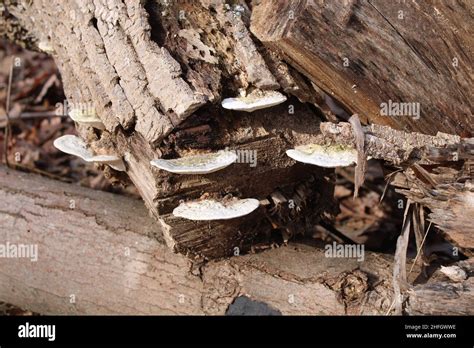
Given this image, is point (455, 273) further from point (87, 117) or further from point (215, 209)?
point (87, 117)

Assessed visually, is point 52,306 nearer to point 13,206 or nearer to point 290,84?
point 13,206

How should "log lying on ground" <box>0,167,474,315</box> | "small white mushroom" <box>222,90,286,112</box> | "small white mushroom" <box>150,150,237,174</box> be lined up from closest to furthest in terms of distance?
"small white mushroom" <box>150,150,237,174</box> → "small white mushroom" <box>222,90,286,112</box> → "log lying on ground" <box>0,167,474,315</box>

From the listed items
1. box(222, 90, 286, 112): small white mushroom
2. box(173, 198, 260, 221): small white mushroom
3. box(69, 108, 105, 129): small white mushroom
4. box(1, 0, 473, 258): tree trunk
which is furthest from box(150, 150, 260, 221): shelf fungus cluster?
box(69, 108, 105, 129): small white mushroom

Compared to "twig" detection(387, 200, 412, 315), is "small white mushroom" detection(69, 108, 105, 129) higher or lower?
higher

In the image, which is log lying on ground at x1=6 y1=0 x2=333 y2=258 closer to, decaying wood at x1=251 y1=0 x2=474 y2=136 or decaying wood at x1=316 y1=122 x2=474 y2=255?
decaying wood at x1=251 y1=0 x2=474 y2=136

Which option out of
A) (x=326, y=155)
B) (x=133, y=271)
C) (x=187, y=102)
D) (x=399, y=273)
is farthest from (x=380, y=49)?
(x=133, y=271)

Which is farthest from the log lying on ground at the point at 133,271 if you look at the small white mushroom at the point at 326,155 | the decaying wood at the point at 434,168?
the small white mushroom at the point at 326,155

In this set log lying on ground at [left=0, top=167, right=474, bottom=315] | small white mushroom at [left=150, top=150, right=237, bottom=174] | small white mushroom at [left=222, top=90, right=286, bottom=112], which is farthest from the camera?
log lying on ground at [left=0, top=167, right=474, bottom=315]
